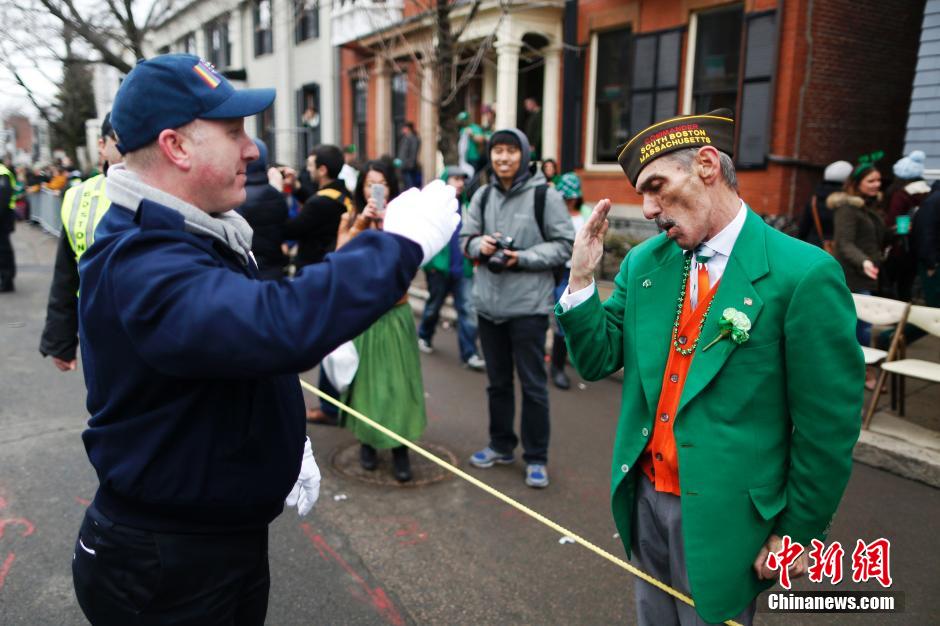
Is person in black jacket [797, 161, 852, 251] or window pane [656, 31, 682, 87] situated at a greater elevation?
window pane [656, 31, 682, 87]

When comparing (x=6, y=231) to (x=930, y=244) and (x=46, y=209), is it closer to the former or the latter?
(x=46, y=209)

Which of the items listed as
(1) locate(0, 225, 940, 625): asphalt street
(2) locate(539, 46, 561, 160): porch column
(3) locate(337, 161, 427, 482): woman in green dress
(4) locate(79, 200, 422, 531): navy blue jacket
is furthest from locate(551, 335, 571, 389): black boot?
(2) locate(539, 46, 561, 160): porch column

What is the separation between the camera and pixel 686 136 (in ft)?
6.31

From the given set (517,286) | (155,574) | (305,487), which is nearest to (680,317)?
(305,487)

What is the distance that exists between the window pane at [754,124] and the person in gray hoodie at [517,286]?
7.08 m

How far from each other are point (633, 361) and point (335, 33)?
19.2 meters

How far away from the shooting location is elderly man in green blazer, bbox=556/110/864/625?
1.84 m

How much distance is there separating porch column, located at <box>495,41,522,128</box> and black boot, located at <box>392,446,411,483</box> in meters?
10.3

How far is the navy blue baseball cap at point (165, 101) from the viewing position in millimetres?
1523

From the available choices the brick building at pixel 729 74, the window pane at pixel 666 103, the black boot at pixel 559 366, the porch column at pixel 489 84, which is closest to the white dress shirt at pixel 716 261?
the black boot at pixel 559 366

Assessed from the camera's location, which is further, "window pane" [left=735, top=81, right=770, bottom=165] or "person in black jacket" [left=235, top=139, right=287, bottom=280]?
"window pane" [left=735, top=81, right=770, bottom=165]

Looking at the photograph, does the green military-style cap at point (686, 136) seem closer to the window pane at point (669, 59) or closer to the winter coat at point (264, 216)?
the winter coat at point (264, 216)

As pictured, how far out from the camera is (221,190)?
63.9 inches

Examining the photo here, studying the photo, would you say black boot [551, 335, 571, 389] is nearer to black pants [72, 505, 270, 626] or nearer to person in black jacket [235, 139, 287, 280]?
person in black jacket [235, 139, 287, 280]
